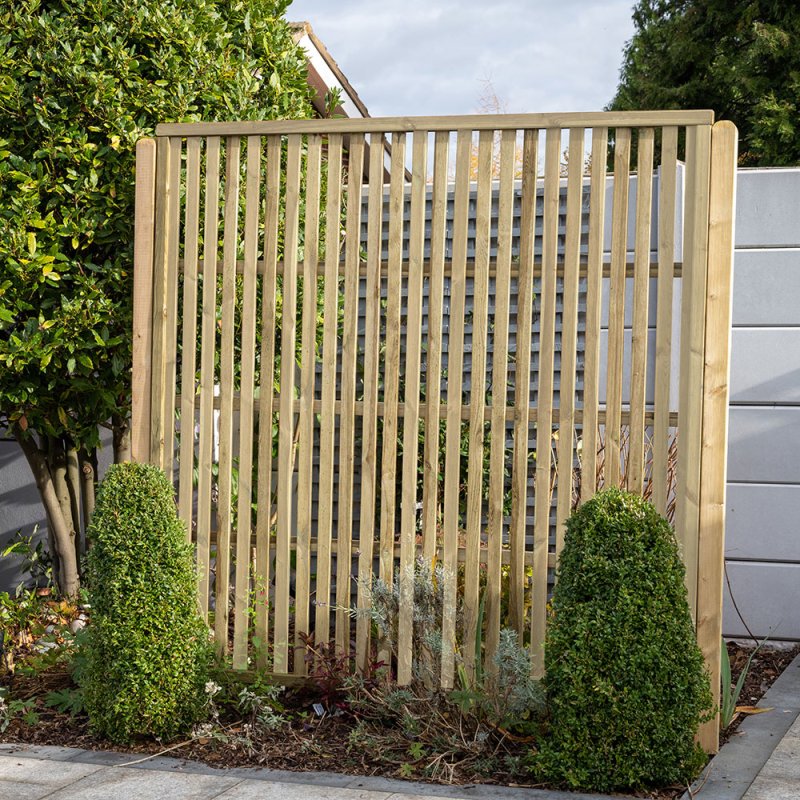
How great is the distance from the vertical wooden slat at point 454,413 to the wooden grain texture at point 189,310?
3.88 feet

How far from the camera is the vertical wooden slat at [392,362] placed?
4.70 m

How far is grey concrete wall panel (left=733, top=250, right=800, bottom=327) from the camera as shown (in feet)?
20.5

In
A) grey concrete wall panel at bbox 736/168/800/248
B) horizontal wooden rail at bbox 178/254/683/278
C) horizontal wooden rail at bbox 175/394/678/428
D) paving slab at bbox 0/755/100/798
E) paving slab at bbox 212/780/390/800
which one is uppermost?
grey concrete wall panel at bbox 736/168/800/248

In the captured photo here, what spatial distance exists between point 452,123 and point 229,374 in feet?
4.86

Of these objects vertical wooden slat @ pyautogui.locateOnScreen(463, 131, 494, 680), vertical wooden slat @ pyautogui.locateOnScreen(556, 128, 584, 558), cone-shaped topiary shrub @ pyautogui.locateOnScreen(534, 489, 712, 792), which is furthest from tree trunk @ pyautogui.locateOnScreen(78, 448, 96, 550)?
cone-shaped topiary shrub @ pyautogui.locateOnScreen(534, 489, 712, 792)

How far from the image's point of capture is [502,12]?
23.2 meters

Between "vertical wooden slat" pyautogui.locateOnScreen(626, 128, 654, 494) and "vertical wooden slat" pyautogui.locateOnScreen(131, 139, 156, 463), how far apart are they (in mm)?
2165

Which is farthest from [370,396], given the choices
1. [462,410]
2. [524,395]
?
[524,395]

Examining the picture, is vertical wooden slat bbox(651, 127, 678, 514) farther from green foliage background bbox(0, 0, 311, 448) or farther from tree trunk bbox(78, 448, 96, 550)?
tree trunk bbox(78, 448, 96, 550)

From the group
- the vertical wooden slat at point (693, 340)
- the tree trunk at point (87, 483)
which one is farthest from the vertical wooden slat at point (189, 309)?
the vertical wooden slat at point (693, 340)

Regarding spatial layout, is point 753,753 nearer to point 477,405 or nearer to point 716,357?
point 716,357

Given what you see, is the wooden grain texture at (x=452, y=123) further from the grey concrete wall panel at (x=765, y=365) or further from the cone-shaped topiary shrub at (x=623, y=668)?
the grey concrete wall panel at (x=765, y=365)

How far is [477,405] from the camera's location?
15.2ft

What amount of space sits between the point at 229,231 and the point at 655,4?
17717 millimetres
